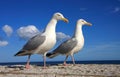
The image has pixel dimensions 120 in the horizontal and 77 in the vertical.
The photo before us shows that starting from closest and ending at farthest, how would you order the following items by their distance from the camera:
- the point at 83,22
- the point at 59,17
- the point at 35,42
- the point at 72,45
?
the point at 35,42 → the point at 59,17 → the point at 72,45 → the point at 83,22

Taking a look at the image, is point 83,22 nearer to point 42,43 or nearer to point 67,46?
point 67,46

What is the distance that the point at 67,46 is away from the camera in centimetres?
1942

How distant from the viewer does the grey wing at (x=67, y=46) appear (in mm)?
19150

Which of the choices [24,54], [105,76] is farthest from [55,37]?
[105,76]

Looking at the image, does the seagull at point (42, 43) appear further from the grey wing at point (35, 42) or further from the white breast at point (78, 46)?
the white breast at point (78, 46)

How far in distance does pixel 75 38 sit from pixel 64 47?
0.95 metres

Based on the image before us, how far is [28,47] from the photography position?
16.5 meters

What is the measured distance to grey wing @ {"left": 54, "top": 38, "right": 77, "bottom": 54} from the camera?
19.1 meters

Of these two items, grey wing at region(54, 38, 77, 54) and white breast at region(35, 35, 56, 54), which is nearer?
white breast at region(35, 35, 56, 54)

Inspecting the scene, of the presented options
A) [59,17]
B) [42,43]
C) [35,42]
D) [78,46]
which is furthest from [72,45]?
[35,42]

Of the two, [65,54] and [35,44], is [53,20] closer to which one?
[35,44]

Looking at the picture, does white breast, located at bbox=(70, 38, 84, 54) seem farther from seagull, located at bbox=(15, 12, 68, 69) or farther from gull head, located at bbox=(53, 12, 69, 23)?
seagull, located at bbox=(15, 12, 68, 69)

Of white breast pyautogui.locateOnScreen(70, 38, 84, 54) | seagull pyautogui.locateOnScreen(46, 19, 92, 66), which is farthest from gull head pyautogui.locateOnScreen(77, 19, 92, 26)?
white breast pyautogui.locateOnScreen(70, 38, 84, 54)

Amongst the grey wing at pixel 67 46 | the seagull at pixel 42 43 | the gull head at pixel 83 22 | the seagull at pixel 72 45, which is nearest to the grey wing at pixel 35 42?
the seagull at pixel 42 43
